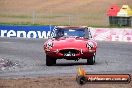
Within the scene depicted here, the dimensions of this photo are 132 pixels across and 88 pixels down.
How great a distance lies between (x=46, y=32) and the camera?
1566 inches

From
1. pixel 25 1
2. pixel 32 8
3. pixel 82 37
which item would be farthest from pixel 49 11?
pixel 82 37

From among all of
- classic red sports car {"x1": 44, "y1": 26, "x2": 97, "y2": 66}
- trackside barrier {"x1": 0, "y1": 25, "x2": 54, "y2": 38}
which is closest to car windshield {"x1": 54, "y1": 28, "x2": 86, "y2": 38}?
classic red sports car {"x1": 44, "y1": 26, "x2": 97, "y2": 66}

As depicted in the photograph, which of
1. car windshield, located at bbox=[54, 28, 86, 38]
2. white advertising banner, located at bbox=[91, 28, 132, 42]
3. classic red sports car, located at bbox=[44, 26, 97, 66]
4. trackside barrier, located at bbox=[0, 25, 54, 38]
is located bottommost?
trackside barrier, located at bbox=[0, 25, 54, 38]

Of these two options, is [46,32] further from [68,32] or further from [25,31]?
[68,32]

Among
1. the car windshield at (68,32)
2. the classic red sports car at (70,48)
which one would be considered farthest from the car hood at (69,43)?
the car windshield at (68,32)

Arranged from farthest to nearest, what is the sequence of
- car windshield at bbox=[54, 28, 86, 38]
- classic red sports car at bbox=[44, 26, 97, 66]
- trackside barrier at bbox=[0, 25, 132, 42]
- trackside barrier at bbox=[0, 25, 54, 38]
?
trackside barrier at bbox=[0, 25, 54, 38]
trackside barrier at bbox=[0, 25, 132, 42]
car windshield at bbox=[54, 28, 86, 38]
classic red sports car at bbox=[44, 26, 97, 66]

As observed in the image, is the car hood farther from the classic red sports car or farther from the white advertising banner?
the white advertising banner

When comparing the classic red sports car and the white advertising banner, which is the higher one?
the classic red sports car

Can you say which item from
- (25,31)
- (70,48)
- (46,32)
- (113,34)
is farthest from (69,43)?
(25,31)

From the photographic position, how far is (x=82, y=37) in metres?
18.9

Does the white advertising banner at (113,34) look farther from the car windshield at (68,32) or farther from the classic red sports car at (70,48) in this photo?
the classic red sports car at (70,48)

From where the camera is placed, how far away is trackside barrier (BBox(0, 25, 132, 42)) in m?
36.0

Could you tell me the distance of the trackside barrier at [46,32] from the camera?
36.0 metres

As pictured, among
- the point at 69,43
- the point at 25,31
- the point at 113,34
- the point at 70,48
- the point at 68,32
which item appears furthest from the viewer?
the point at 25,31
